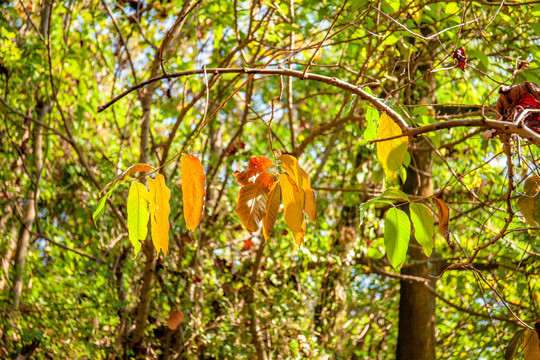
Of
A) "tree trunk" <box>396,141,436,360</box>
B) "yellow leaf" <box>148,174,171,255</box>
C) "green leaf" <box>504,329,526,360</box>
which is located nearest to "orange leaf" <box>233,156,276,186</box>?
"yellow leaf" <box>148,174,171,255</box>

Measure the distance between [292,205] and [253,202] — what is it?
8 cm

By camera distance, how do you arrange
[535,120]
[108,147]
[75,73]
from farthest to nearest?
[108,147] < [75,73] < [535,120]

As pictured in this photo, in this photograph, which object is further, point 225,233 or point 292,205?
point 225,233

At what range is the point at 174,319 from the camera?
3389mm

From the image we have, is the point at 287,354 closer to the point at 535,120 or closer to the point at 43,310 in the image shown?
the point at 43,310

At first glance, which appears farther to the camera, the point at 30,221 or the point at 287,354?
the point at 30,221

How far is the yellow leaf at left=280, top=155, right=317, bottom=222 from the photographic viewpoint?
1036mm

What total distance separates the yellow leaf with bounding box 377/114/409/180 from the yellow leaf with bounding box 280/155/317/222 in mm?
171

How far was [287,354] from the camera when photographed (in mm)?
3773

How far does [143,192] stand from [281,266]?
10.1 feet

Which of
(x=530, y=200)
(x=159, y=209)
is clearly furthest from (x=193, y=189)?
(x=530, y=200)

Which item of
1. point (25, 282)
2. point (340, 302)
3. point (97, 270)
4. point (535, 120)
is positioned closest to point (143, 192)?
point (535, 120)

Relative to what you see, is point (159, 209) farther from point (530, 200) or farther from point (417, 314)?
point (417, 314)

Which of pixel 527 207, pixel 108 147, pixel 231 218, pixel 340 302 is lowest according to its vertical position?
pixel 527 207
